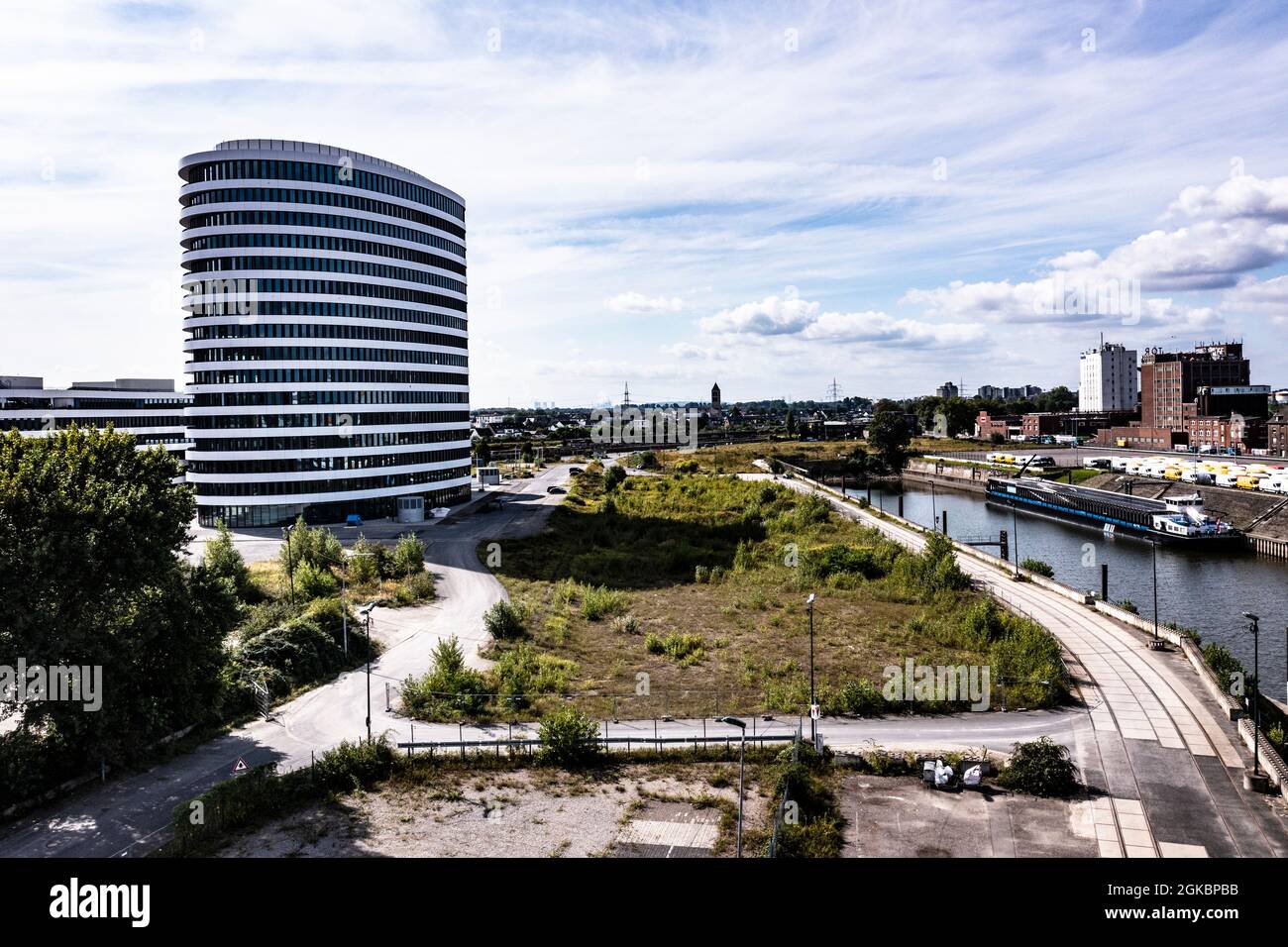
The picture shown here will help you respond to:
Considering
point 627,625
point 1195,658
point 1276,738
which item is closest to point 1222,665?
point 1195,658


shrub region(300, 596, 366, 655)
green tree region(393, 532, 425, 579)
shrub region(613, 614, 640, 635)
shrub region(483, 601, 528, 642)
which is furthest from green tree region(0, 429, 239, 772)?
green tree region(393, 532, 425, 579)

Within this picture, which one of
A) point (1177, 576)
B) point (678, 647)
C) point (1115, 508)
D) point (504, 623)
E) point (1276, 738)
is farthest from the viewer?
point (1115, 508)

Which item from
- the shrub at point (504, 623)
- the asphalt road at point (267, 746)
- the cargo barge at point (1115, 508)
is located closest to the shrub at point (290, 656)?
the asphalt road at point (267, 746)

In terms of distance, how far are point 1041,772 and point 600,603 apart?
2724cm

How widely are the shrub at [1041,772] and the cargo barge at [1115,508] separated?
66184mm

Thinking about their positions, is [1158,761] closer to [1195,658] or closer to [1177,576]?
[1195,658]

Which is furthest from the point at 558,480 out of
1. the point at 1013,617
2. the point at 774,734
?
the point at 774,734

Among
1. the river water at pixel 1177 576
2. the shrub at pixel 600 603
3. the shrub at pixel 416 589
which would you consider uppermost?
the shrub at pixel 416 589

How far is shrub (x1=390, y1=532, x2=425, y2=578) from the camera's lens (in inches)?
2133

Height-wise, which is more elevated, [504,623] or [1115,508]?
[1115,508]

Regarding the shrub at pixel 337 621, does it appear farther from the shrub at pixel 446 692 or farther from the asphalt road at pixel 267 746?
the shrub at pixel 446 692

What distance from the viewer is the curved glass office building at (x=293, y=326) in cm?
7162

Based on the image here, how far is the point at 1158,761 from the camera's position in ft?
84.3

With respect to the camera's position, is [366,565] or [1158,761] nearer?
[1158,761]
